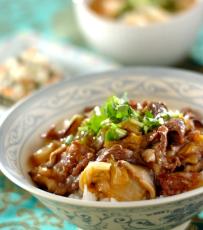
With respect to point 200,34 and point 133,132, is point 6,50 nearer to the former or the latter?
point 200,34

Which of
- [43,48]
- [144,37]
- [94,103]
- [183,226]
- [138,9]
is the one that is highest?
[138,9]

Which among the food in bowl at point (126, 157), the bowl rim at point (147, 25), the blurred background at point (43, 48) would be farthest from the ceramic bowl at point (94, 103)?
the bowl rim at point (147, 25)

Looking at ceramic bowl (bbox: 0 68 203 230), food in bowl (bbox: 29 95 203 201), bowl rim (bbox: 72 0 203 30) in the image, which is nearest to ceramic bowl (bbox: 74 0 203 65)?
bowl rim (bbox: 72 0 203 30)

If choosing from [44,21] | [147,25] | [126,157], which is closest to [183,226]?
[126,157]

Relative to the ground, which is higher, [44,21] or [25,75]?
[44,21]

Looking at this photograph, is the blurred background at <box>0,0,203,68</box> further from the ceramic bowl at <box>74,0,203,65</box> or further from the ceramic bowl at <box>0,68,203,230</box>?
the ceramic bowl at <box>0,68,203,230</box>

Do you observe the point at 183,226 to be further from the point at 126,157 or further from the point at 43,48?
the point at 43,48

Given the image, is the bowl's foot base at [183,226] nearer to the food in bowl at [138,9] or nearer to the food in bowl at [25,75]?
the food in bowl at [25,75]
